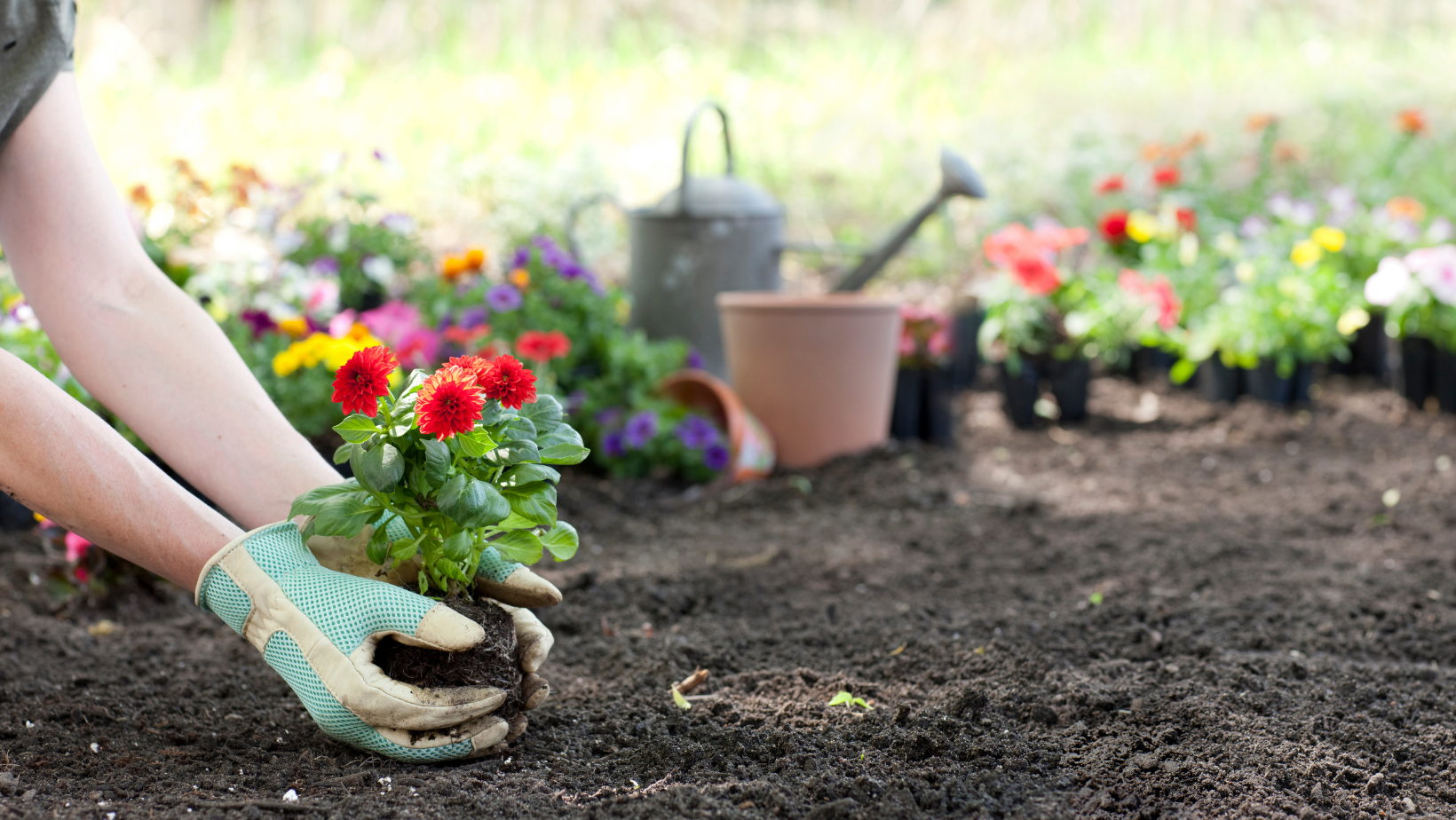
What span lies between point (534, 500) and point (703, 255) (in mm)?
2179

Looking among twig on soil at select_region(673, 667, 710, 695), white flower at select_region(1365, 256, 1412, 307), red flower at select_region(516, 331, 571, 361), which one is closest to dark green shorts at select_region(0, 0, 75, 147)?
twig on soil at select_region(673, 667, 710, 695)

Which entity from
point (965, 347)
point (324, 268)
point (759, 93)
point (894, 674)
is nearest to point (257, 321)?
point (324, 268)

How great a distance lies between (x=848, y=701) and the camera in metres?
1.44

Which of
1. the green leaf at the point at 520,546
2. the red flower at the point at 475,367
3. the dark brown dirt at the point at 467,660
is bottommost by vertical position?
the dark brown dirt at the point at 467,660

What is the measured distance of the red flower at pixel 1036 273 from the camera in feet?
11.0

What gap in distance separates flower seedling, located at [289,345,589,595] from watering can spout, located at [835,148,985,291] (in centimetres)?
197

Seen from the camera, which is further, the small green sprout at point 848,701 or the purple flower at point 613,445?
the purple flower at point 613,445

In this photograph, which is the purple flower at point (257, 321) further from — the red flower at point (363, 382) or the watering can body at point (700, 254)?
the red flower at point (363, 382)

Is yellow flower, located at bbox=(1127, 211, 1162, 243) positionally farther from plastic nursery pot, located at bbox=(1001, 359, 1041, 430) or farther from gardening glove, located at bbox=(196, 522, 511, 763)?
gardening glove, located at bbox=(196, 522, 511, 763)

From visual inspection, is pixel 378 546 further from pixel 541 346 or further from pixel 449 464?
pixel 541 346

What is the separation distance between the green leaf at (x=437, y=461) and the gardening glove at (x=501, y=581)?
0.16m

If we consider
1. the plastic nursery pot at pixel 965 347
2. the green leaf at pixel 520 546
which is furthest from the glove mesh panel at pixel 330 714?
the plastic nursery pot at pixel 965 347

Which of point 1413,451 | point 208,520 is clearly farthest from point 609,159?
point 208,520

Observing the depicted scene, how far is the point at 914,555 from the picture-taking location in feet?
7.30
